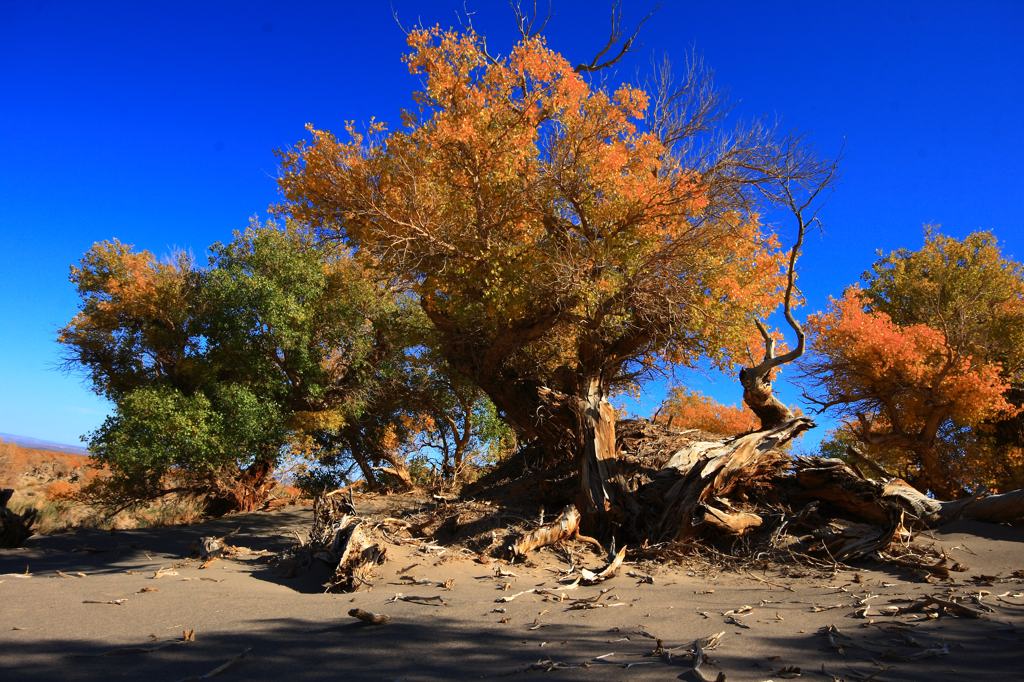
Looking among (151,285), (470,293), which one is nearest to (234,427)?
(151,285)

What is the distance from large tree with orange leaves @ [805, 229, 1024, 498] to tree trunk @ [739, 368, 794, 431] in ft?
34.3

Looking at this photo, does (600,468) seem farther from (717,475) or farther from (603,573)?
(603,573)

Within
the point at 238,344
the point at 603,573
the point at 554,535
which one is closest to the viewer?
the point at 603,573

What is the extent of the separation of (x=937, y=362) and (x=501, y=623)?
18.7m

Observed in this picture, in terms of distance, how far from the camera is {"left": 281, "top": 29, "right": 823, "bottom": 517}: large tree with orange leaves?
1036cm

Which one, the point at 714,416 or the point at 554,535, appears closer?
the point at 554,535

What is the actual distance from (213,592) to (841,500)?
8.12 meters

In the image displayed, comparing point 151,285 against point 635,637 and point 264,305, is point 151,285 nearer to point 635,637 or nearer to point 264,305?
point 264,305

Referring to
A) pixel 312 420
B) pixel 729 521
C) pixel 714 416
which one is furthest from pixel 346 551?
pixel 714 416

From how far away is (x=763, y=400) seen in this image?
10.5 metres

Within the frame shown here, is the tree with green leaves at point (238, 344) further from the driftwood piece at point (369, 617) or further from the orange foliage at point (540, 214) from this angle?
the driftwood piece at point (369, 617)

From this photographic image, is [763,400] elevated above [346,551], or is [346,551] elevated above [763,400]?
[763,400]

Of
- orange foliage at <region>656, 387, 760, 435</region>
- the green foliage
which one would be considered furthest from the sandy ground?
orange foliage at <region>656, 387, 760, 435</region>

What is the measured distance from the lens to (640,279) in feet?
33.8
